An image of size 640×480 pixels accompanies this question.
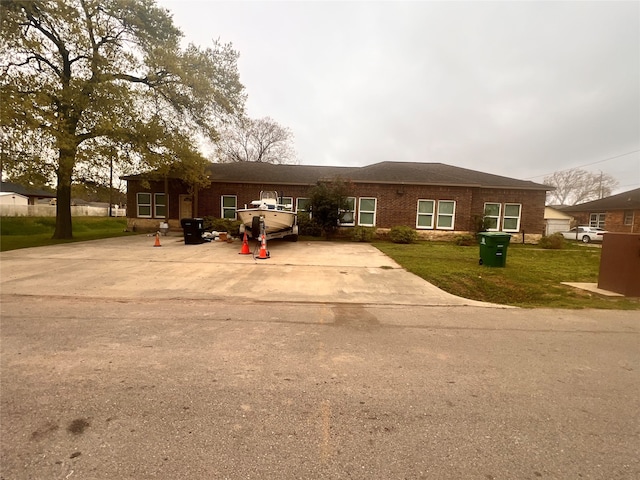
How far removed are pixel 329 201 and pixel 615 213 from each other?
1065 inches

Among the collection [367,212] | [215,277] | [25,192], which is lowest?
[215,277]

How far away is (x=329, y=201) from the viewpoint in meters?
17.0

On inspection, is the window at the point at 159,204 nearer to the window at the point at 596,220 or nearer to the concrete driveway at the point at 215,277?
the concrete driveway at the point at 215,277

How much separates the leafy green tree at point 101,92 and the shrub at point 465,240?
1494 cm

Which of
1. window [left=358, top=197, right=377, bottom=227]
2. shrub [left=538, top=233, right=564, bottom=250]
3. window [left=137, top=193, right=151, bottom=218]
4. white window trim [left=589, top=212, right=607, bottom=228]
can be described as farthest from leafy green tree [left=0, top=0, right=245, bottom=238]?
white window trim [left=589, top=212, right=607, bottom=228]

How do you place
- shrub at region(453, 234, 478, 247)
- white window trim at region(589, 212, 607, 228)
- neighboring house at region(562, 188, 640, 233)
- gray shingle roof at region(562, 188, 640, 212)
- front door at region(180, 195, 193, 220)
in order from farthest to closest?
1. white window trim at region(589, 212, 607, 228)
2. gray shingle roof at region(562, 188, 640, 212)
3. neighboring house at region(562, 188, 640, 233)
4. front door at region(180, 195, 193, 220)
5. shrub at region(453, 234, 478, 247)

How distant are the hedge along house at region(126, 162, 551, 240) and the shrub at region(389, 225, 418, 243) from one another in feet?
5.12

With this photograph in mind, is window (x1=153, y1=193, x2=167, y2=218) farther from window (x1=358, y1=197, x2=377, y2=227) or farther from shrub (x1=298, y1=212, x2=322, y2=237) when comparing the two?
window (x1=358, y1=197, x2=377, y2=227)

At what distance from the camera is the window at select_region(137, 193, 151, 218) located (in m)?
21.4

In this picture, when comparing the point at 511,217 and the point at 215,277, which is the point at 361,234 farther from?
the point at 215,277

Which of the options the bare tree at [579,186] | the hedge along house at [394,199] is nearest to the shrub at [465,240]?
the hedge along house at [394,199]

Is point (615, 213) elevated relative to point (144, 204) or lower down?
elevated

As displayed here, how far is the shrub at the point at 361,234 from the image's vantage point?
17.8 metres

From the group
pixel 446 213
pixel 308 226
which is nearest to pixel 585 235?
pixel 446 213
